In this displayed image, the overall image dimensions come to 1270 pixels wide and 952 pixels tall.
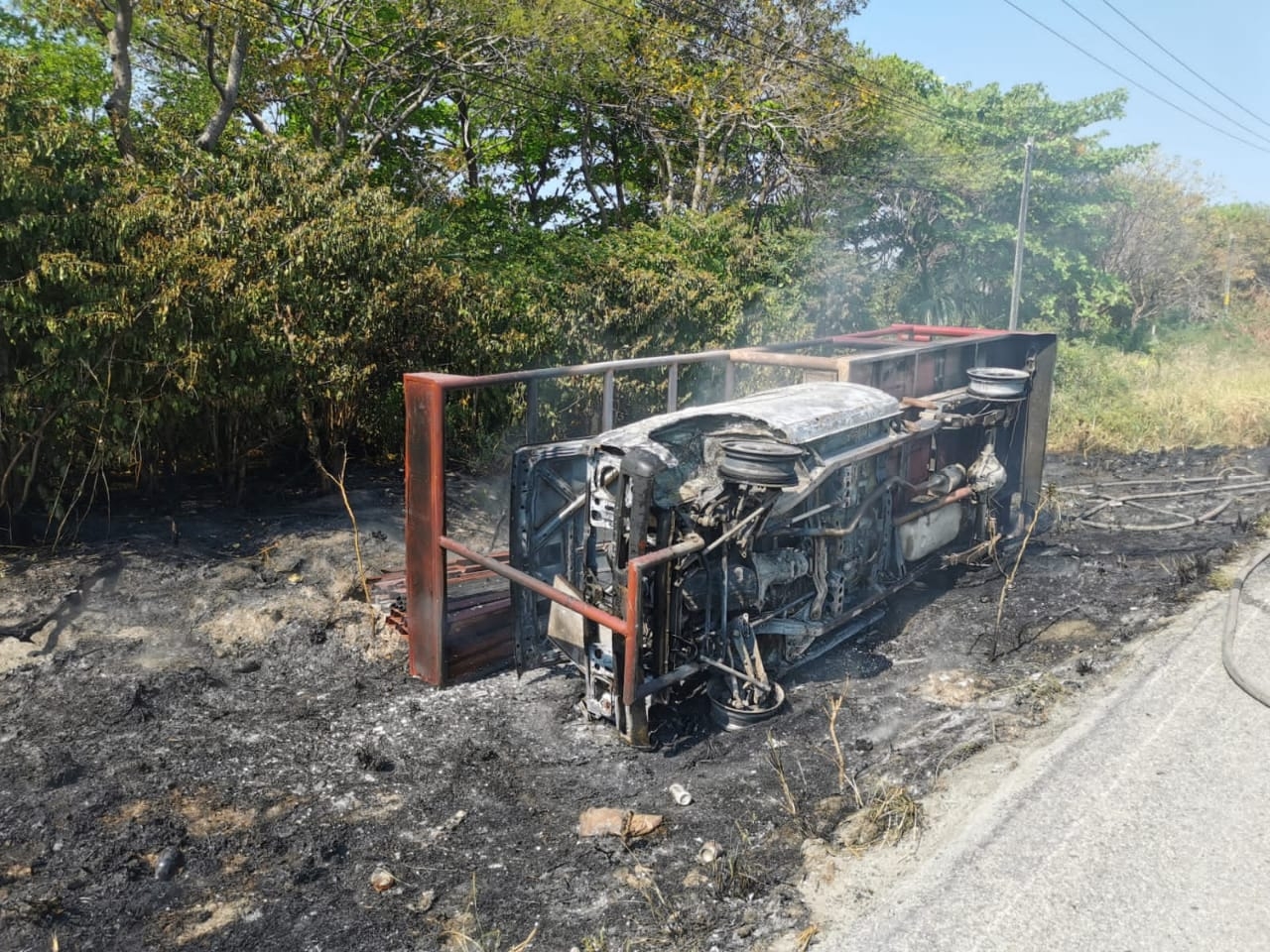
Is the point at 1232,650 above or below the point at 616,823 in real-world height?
above

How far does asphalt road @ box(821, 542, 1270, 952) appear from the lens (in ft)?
12.6

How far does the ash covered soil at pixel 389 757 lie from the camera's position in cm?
413

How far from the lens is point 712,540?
5629 millimetres

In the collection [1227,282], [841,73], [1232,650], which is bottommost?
[1232,650]

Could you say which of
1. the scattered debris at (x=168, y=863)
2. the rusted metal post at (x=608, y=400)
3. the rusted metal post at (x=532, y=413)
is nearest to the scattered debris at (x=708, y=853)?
the scattered debris at (x=168, y=863)

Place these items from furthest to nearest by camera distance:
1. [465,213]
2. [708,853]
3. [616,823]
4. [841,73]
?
[841,73] < [465,213] < [616,823] < [708,853]

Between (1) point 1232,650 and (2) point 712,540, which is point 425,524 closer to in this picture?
(2) point 712,540

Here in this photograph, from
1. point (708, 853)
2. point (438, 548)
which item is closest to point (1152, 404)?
point (438, 548)

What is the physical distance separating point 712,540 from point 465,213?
606 inches

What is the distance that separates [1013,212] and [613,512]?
22642mm

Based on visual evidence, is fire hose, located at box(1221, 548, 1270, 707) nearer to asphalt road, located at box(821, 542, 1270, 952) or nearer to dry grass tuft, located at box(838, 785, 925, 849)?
asphalt road, located at box(821, 542, 1270, 952)

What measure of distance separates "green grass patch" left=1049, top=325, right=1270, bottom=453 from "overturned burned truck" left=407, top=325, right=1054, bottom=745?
8335mm

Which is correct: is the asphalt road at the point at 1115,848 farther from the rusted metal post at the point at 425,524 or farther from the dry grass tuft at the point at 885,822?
the rusted metal post at the point at 425,524

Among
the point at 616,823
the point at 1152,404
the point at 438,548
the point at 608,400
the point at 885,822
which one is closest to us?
the point at 885,822
